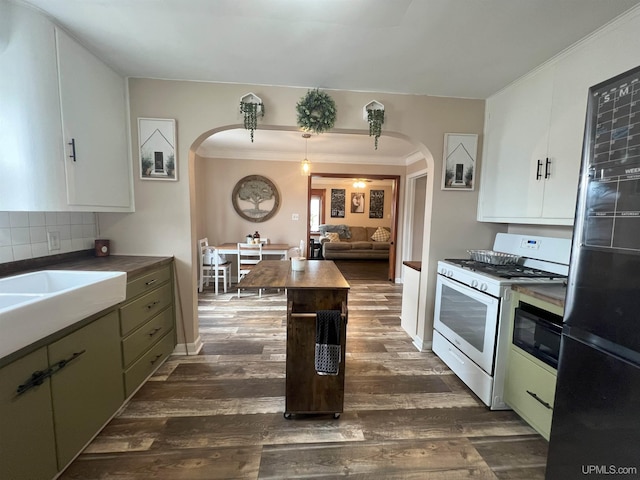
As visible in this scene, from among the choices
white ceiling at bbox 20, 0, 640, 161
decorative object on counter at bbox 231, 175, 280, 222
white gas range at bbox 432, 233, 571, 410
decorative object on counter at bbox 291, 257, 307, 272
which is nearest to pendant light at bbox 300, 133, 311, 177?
decorative object on counter at bbox 231, 175, 280, 222

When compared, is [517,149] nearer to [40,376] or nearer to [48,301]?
[48,301]

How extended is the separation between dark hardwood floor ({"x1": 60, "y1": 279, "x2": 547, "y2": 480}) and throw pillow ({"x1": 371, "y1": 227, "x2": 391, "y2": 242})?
5.64 m

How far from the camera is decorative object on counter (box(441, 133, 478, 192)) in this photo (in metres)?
2.48

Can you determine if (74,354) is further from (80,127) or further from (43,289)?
(80,127)

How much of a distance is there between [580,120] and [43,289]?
3514mm

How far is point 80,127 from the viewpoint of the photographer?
1.77 metres

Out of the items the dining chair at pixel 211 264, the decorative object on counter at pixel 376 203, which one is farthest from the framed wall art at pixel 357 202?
the dining chair at pixel 211 264

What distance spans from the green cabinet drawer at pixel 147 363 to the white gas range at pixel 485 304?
95.5 inches

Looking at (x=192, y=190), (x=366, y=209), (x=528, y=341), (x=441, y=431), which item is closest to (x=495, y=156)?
(x=528, y=341)

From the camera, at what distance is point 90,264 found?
6.32ft

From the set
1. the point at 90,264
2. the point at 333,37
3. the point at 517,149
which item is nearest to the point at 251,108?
the point at 333,37

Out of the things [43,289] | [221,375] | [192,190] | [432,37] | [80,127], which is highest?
[432,37]

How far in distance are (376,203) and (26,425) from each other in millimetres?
8961

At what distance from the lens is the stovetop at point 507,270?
1811mm
